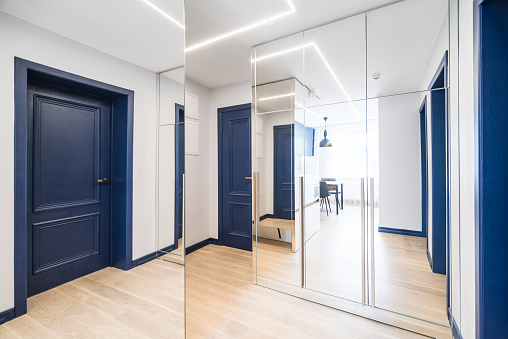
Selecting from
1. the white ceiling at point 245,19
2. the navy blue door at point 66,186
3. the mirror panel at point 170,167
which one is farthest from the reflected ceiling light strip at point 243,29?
the navy blue door at point 66,186

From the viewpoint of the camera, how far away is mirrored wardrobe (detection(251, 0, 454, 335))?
5.66 feet

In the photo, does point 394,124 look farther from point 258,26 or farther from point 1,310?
point 1,310

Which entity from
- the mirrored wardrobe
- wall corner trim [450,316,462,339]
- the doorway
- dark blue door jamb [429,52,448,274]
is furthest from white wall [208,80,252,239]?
wall corner trim [450,316,462,339]

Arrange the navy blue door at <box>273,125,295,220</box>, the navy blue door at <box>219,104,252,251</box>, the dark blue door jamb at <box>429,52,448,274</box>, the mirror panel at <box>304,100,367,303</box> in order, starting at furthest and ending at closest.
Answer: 1. the navy blue door at <box>219,104,252,251</box>
2. the navy blue door at <box>273,125,295,220</box>
3. the mirror panel at <box>304,100,367,303</box>
4. the dark blue door jamb at <box>429,52,448,274</box>

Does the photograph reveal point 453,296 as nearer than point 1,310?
No

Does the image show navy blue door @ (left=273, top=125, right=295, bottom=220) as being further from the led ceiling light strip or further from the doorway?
the doorway

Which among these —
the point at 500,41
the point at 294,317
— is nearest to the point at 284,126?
the point at 500,41

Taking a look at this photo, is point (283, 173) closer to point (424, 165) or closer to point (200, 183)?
point (424, 165)

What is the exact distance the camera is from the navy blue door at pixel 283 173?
91.7 inches

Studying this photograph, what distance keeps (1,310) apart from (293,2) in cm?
267

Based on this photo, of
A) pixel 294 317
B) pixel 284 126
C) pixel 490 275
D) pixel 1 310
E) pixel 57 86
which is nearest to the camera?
pixel 1 310

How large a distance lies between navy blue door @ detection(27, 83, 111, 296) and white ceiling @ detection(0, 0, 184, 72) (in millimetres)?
286

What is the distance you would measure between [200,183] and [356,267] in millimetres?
2490

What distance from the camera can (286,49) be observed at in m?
2.37
